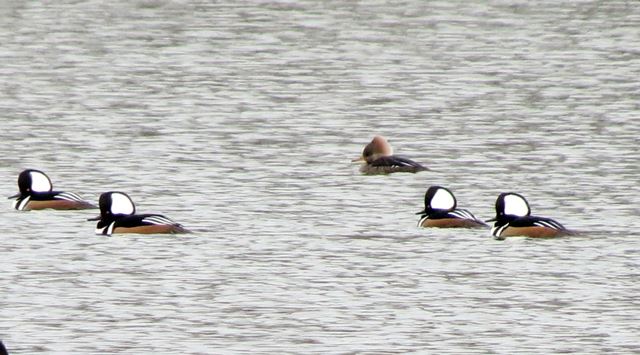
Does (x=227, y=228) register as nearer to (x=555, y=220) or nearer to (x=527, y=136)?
(x=555, y=220)

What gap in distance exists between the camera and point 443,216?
55.8 ft

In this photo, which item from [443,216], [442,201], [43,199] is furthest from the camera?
[43,199]

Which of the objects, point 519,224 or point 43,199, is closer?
point 519,224

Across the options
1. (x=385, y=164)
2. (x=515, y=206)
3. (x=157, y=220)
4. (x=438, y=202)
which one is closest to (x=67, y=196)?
(x=157, y=220)

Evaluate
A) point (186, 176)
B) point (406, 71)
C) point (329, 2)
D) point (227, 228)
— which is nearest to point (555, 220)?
point (227, 228)

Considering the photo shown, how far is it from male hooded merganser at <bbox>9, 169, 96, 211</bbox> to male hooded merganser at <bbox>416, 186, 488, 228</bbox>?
3162mm

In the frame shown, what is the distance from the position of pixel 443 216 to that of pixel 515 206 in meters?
0.63

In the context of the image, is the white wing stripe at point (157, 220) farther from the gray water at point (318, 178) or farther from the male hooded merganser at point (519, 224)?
the male hooded merganser at point (519, 224)

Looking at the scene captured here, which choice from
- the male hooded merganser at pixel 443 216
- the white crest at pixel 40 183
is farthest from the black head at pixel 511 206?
the white crest at pixel 40 183

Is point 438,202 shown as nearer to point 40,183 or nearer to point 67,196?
point 67,196

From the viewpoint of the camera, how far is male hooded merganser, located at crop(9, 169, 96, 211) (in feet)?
59.1

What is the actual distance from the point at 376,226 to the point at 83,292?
147 inches

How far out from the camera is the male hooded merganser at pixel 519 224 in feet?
54.0

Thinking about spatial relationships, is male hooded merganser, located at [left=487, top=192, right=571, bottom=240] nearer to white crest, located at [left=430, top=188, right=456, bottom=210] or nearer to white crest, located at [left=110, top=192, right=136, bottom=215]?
white crest, located at [left=430, top=188, right=456, bottom=210]
